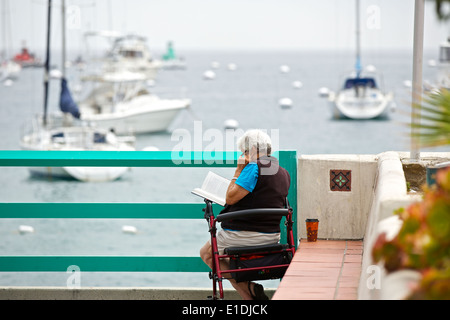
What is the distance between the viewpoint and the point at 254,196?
14.4ft

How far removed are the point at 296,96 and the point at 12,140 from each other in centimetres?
4218

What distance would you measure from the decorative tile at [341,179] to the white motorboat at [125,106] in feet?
152

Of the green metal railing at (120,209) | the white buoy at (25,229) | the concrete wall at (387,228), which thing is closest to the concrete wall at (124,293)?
the green metal railing at (120,209)

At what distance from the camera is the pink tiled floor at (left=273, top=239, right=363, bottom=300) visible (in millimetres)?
3695

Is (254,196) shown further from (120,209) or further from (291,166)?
(120,209)

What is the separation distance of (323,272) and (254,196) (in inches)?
23.4

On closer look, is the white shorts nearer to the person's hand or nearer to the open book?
the open book

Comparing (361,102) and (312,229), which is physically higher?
(312,229)

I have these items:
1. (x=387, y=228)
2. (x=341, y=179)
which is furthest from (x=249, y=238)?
(x=387, y=228)

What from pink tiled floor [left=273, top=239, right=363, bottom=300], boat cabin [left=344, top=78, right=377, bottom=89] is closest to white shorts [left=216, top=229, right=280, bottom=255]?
pink tiled floor [left=273, top=239, right=363, bottom=300]

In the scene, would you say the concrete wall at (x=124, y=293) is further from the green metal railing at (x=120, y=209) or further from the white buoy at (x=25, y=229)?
the white buoy at (x=25, y=229)

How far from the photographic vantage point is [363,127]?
59312mm

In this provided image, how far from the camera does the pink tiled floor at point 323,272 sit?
145 inches

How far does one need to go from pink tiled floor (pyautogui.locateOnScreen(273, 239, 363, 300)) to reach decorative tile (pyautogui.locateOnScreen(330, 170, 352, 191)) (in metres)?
0.35
